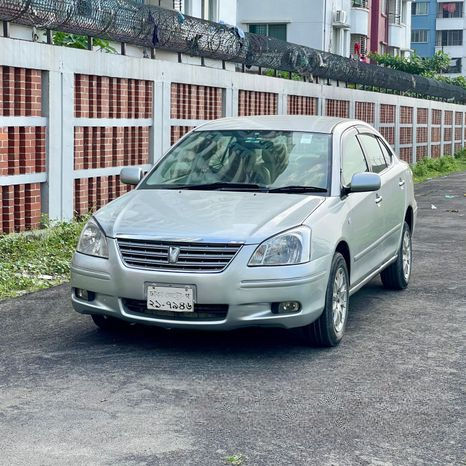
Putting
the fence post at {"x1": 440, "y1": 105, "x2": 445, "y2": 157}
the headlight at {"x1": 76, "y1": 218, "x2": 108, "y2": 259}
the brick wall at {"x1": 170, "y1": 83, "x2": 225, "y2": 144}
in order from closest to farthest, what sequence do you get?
the headlight at {"x1": 76, "y1": 218, "x2": 108, "y2": 259} < the brick wall at {"x1": 170, "y1": 83, "x2": 225, "y2": 144} < the fence post at {"x1": 440, "y1": 105, "x2": 445, "y2": 157}

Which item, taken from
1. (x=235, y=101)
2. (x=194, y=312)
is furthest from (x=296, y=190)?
(x=235, y=101)

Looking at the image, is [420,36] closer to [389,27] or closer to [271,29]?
[389,27]

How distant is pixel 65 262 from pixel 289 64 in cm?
1206

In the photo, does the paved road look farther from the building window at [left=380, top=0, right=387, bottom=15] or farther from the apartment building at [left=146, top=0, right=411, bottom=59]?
the building window at [left=380, top=0, right=387, bottom=15]

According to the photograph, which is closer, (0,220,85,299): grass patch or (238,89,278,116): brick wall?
(0,220,85,299): grass patch

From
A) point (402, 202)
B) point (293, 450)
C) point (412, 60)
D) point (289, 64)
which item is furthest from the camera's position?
point (412, 60)

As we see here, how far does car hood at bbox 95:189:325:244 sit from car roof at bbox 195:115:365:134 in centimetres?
101

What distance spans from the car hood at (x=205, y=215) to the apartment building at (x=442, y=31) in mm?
82861

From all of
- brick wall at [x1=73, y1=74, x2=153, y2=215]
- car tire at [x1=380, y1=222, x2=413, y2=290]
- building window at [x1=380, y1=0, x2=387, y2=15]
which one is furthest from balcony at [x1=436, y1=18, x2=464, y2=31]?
car tire at [x1=380, y1=222, x2=413, y2=290]

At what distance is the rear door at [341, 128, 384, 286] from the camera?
7.77 meters

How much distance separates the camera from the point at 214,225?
6.83 metres

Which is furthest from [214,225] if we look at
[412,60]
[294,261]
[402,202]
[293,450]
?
[412,60]

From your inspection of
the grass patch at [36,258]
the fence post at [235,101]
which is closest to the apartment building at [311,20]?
the fence post at [235,101]

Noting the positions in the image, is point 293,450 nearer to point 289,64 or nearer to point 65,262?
point 65,262
